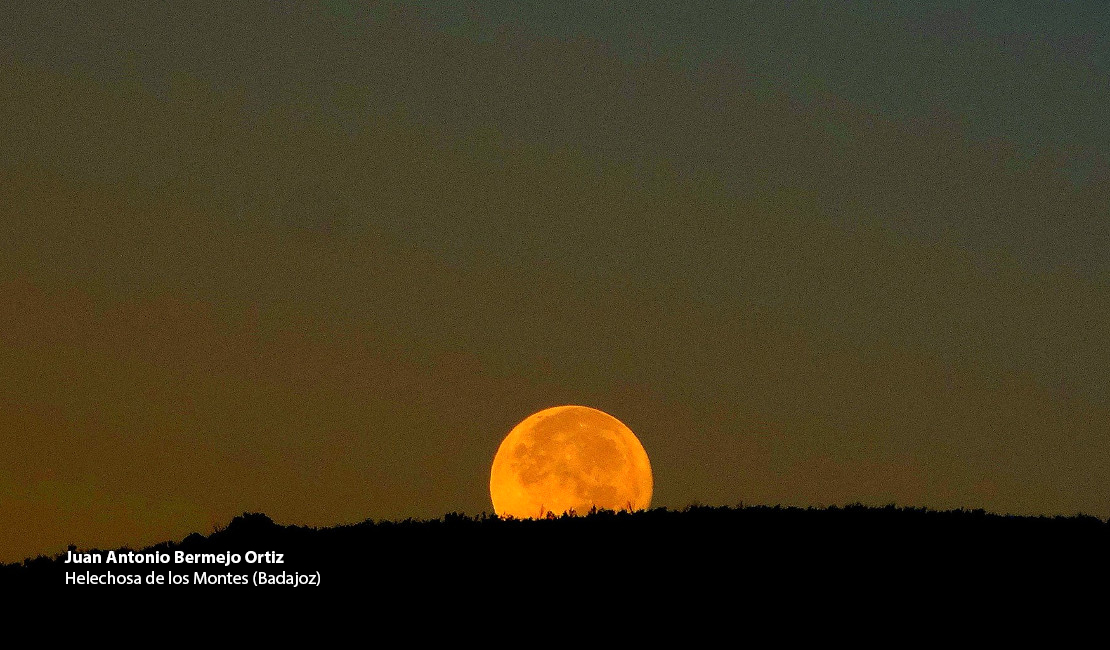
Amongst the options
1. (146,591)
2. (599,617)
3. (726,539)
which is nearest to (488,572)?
(599,617)

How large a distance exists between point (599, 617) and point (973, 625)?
4910 mm

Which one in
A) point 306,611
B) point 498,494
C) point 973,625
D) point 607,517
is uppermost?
point 498,494

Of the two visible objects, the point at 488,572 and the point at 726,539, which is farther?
the point at 726,539

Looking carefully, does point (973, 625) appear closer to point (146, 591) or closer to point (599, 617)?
point (599, 617)

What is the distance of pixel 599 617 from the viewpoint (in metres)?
15.6

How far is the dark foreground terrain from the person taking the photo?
670 inches

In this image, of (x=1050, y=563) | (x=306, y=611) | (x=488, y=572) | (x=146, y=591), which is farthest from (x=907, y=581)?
(x=146, y=591)

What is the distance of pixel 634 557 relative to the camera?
58.8ft

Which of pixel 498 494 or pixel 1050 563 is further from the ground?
pixel 498 494

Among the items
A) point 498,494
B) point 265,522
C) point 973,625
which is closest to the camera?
point 973,625

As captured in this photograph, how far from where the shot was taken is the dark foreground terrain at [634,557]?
17016mm

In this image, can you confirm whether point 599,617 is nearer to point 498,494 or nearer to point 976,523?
point 976,523

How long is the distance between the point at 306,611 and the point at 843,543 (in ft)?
28.0

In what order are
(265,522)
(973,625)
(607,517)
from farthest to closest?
(265,522) → (607,517) → (973,625)
